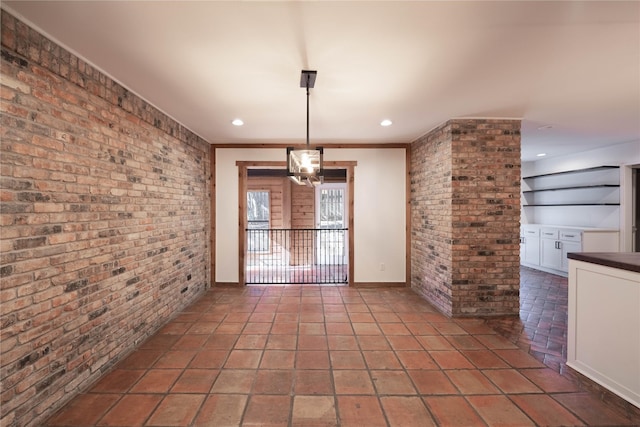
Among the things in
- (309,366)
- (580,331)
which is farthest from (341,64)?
(580,331)

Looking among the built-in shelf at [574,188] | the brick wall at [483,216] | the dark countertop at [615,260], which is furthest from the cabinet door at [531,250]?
the dark countertop at [615,260]

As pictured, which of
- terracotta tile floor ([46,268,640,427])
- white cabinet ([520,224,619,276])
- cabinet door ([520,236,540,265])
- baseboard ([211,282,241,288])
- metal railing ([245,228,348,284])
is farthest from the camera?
metal railing ([245,228,348,284])

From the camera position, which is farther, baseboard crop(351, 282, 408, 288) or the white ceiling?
baseboard crop(351, 282, 408, 288)

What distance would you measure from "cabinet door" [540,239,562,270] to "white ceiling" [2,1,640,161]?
2949mm

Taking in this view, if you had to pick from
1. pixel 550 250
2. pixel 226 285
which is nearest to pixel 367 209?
pixel 226 285

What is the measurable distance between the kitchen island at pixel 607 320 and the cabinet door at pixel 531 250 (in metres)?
4.33

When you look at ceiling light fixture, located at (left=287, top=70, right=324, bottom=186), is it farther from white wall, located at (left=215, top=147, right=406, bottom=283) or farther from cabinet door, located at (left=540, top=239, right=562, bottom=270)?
cabinet door, located at (left=540, top=239, right=562, bottom=270)

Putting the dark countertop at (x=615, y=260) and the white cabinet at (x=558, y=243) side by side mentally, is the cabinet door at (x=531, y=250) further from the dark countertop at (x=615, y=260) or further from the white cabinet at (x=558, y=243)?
the dark countertop at (x=615, y=260)

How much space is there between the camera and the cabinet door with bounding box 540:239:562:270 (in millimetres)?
5457

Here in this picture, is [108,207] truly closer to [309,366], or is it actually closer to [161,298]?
[161,298]

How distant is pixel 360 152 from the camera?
4809 millimetres

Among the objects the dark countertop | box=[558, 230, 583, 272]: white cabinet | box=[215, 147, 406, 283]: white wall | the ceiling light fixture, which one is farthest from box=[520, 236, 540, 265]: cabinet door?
the ceiling light fixture

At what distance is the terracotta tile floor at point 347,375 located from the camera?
6.01 ft

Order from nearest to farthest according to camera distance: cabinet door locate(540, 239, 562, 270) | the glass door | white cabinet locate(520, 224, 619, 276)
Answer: white cabinet locate(520, 224, 619, 276) < cabinet door locate(540, 239, 562, 270) < the glass door
